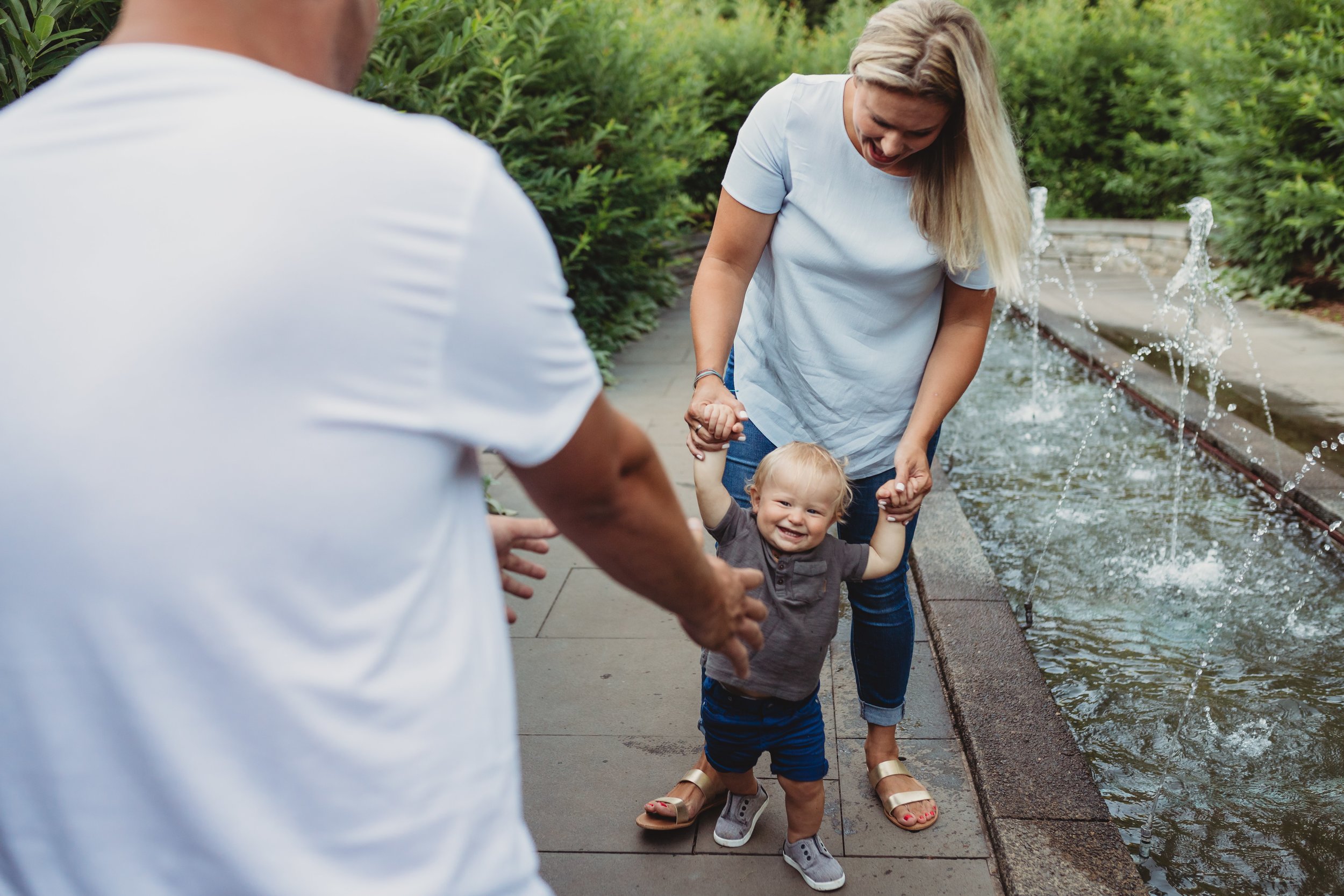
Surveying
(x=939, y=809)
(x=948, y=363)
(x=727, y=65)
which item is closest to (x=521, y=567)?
(x=948, y=363)

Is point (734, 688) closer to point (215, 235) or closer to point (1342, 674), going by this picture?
point (215, 235)

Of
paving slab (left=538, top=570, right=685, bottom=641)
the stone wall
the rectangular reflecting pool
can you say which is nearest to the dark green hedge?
the stone wall

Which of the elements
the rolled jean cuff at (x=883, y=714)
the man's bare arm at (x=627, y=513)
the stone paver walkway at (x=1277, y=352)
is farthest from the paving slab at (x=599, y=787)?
the stone paver walkway at (x=1277, y=352)

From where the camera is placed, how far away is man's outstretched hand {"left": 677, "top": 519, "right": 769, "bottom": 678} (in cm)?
129

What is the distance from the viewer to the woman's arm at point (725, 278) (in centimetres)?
249

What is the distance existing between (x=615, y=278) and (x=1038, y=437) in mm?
3622

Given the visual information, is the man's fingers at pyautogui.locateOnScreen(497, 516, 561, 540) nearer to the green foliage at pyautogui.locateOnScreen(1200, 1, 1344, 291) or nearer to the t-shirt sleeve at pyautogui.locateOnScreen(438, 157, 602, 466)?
the t-shirt sleeve at pyautogui.locateOnScreen(438, 157, 602, 466)

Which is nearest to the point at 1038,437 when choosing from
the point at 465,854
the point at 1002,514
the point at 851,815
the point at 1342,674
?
the point at 1002,514

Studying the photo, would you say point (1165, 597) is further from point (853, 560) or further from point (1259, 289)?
point (1259, 289)

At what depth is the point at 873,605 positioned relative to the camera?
2.75 m

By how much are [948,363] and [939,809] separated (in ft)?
3.81

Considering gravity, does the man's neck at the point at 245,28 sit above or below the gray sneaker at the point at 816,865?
above

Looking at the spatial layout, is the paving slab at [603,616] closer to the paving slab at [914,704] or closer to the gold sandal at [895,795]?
the paving slab at [914,704]

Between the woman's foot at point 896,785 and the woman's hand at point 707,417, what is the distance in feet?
3.33
